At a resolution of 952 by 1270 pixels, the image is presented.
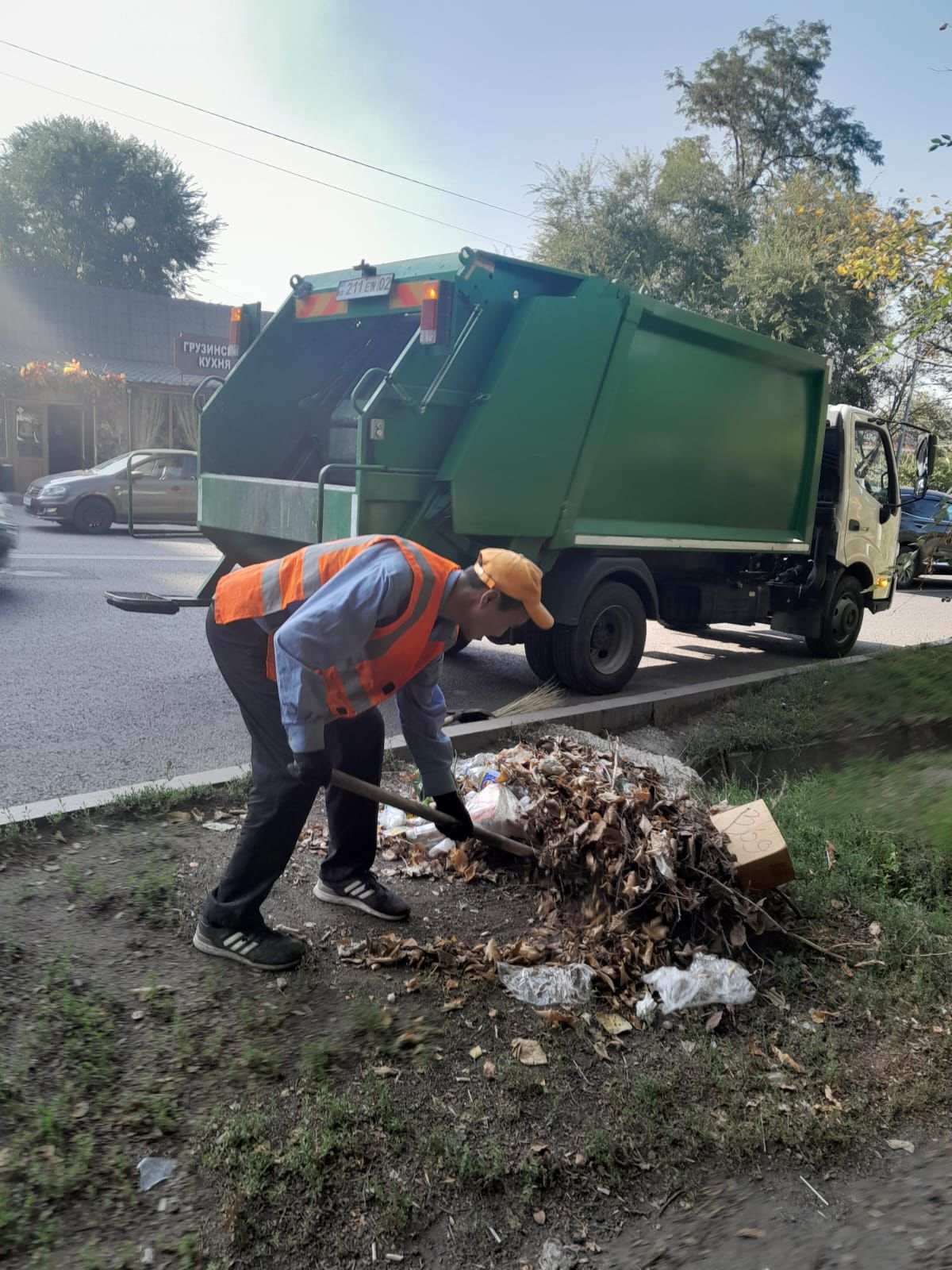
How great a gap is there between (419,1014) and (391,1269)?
2.85 feet

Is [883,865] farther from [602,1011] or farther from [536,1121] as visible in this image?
[536,1121]

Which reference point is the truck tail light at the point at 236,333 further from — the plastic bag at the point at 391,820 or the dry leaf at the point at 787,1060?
the dry leaf at the point at 787,1060

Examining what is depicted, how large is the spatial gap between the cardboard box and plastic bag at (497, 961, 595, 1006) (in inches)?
25.7

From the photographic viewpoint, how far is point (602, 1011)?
302 cm

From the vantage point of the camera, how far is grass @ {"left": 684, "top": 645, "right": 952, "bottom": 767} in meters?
6.00

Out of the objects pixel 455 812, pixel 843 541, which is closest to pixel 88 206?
pixel 843 541

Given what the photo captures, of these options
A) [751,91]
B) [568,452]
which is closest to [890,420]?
[568,452]

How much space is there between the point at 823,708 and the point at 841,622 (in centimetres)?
285

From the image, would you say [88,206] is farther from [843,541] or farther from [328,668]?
[328,668]

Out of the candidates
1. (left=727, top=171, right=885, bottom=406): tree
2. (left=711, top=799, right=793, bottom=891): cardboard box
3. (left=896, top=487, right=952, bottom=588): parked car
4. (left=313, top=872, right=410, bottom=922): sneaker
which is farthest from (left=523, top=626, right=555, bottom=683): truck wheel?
(left=727, top=171, right=885, bottom=406): tree

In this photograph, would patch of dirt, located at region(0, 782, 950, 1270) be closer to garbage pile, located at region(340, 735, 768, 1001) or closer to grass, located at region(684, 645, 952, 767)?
garbage pile, located at region(340, 735, 768, 1001)

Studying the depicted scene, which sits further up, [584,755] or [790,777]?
[584,755]

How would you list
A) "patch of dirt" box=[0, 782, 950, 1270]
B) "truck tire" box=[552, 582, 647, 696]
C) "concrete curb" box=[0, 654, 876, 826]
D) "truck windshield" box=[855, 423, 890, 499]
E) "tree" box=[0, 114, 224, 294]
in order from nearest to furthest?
"patch of dirt" box=[0, 782, 950, 1270]
"concrete curb" box=[0, 654, 876, 826]
"truck tire" box=[552, 582, 647, 696]
"truck windshield" box=[855, 423, 890, 499]
"tree" box=[0, 114, 224, 294]

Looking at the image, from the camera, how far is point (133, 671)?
6.76 m
